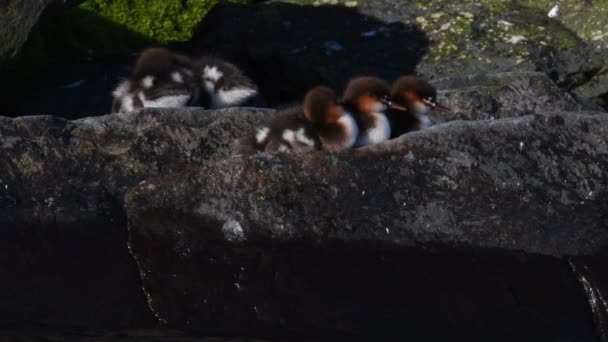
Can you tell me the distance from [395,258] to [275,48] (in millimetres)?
4212

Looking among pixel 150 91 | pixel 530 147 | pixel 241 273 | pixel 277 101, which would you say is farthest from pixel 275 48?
pixel 241 273

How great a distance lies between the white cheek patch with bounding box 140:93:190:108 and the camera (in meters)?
8.17

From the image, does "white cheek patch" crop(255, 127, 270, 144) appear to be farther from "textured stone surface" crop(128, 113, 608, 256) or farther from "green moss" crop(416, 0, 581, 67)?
"green moss" crop(416, 0, 581, 67)

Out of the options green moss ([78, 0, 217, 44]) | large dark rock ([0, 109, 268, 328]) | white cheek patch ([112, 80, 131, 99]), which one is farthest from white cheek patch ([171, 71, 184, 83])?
green moss ([78, 0, 217, 44])

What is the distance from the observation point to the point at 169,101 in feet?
26.8

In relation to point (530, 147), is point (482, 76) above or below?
below

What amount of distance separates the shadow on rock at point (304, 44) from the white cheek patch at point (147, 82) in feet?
5.70

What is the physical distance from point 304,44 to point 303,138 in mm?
3088

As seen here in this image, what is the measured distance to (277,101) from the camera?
9.91 m

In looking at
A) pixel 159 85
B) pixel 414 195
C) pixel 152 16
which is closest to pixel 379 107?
pixel 414 195

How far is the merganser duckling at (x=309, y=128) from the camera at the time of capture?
7000 millimetres

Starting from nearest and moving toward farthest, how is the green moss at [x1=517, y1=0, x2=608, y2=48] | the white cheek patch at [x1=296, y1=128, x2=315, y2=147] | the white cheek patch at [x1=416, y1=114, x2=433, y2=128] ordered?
the white cheek patch at [x1=296, y1=128, x2=315, y2=147] < the white cheek patch at [x1=416, y1=114, x2=433, y2=128] < the green moss at [x1=517, y1=0, x2=608, y2=48]

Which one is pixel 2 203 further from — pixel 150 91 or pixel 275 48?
pixel 275 48

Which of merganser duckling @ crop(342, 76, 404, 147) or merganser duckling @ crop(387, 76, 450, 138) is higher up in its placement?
merganser duckling @ crop(342, 76, 404, 147)
